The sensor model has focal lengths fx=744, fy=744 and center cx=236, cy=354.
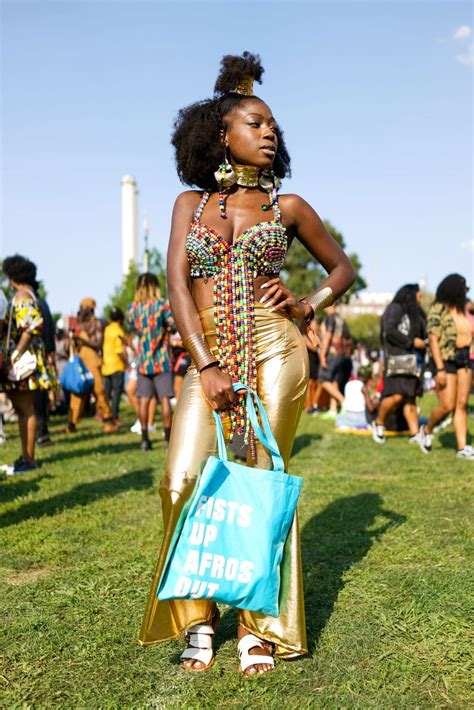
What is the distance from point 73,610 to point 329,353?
1044 centimetres

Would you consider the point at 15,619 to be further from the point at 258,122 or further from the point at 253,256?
the point at 258,122

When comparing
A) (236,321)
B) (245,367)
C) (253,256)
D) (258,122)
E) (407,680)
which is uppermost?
(258,122)

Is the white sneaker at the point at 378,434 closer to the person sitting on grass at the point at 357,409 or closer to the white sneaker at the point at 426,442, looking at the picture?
the white sneaker at the point at 426,442

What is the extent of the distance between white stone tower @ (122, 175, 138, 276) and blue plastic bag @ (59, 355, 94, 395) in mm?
58745

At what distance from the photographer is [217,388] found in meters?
2.86

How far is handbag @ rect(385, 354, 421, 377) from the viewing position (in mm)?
9688

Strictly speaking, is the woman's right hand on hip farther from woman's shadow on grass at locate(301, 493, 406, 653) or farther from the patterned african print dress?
the patterned african print dress

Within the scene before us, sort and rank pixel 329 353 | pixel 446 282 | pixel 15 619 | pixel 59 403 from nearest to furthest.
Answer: pixel 15 619 → pixel 446 282 → pixel 329 353 → pixel 59 403

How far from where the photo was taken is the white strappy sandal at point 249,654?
2.92 m

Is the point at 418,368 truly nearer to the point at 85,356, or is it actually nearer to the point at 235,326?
the point at 85,356

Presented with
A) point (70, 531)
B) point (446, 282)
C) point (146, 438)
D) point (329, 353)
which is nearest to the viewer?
point (70, 531)

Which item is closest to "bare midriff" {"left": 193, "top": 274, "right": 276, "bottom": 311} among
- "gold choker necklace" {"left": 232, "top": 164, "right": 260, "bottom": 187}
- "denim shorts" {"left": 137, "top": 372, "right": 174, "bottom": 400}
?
"gold choker necklace" {"left": 232, "top": 164, "right": 260, "bottom": 187}

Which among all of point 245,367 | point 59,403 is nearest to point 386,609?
point 245,367

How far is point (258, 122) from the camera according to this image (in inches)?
122
